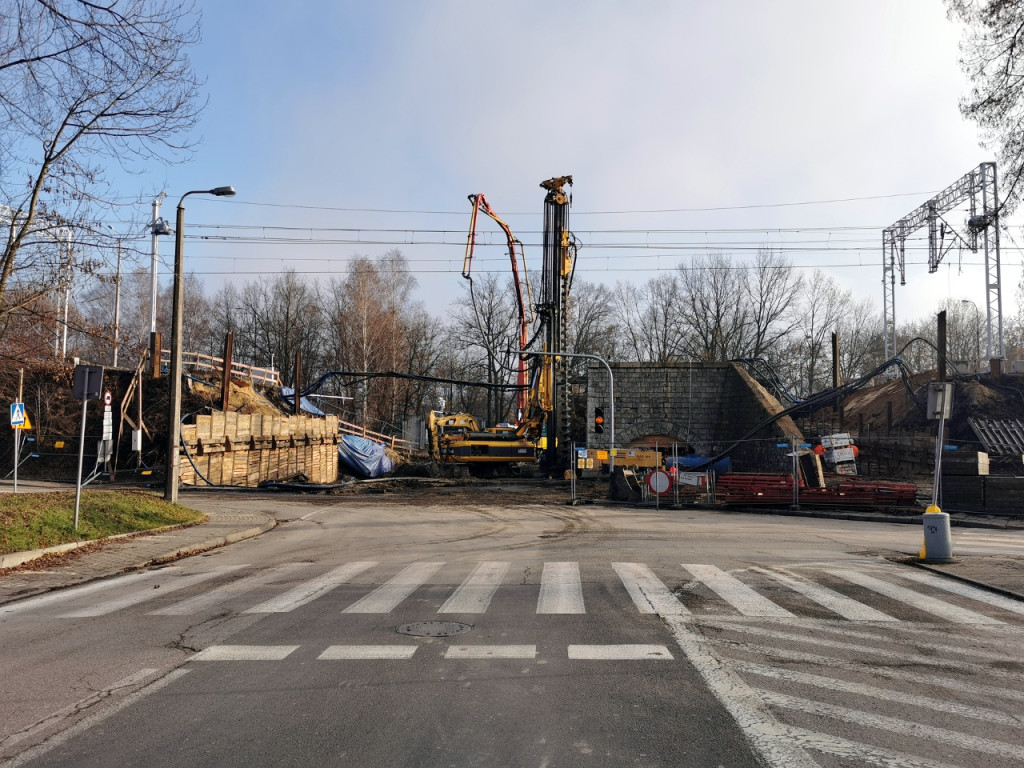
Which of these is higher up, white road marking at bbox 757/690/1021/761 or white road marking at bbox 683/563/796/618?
white road marking at bbox 757/690/1021/761

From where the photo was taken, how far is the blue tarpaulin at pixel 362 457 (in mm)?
44312

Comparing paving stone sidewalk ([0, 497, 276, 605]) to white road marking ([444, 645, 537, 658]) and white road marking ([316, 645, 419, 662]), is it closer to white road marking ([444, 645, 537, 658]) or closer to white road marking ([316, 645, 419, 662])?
white road marking ([316, 645, 419, 662])

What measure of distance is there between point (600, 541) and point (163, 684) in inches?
414

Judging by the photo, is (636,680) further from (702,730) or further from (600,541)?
(600,541)

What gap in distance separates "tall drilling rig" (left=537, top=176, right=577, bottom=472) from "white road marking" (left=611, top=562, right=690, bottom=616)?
2948 cm

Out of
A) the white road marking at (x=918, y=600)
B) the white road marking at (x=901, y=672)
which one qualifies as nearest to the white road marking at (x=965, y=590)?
the white road marking at (x=918, y=600)

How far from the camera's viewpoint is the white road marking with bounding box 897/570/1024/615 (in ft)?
28.3

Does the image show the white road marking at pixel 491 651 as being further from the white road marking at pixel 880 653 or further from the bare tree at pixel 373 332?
the bare tree at pixel 373 332

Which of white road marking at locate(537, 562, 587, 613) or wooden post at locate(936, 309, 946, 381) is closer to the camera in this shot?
white road marking at locate(537, 562, 587, 613)

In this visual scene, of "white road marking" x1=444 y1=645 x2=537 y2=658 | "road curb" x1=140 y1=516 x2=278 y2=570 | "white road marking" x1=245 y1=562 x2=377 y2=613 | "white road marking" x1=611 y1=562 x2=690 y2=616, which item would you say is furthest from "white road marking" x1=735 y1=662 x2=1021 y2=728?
"road curb" x1=140 y1=516 x2=278 y2=570

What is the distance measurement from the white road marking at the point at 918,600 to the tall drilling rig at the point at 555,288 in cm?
3019

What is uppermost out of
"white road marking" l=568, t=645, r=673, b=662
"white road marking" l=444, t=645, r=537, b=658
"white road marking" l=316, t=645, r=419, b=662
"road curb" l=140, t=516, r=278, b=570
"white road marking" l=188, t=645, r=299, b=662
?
"white road marking" l=568, t=645, r=673, b=662

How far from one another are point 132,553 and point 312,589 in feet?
17.7

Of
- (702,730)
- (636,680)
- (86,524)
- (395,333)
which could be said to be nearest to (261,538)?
(86,524)
